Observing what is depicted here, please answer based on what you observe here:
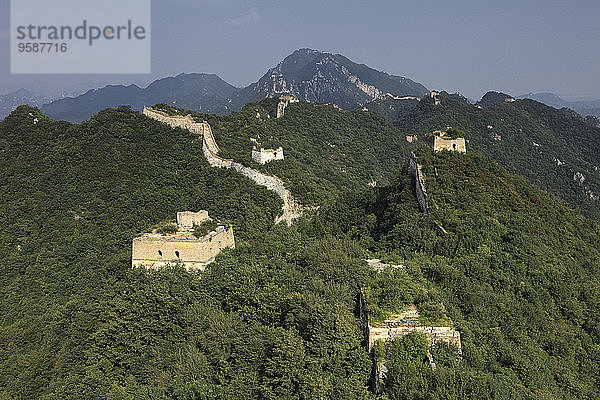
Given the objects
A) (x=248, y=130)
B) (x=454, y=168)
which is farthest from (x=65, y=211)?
(x=454, y=168)

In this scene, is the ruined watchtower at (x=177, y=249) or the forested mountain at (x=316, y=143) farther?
the forested mountain at (x=316, y=143)

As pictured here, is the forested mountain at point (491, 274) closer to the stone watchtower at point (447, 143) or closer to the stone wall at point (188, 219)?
the stone watchtower at point (447, 143)

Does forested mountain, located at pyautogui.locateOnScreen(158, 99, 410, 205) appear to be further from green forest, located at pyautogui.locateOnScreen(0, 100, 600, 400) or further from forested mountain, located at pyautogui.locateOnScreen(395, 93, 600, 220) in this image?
forested mountain, located at pyautogui.locateOnScreen(395, 93, 600, 220)

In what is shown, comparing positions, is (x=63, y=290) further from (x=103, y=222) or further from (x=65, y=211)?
(x=65, y=211)

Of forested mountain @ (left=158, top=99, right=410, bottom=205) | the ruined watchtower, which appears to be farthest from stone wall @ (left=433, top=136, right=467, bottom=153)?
the ruined watchtower

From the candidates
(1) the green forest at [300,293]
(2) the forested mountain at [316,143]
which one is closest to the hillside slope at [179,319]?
(1) the green forest at [300,293]

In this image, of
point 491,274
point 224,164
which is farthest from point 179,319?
point 224,164
